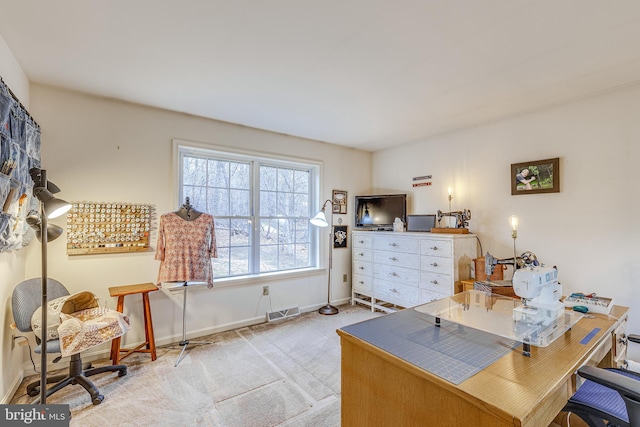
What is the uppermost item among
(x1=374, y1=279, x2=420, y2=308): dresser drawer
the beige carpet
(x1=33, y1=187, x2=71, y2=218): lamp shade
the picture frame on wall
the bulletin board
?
the picture frame on wall

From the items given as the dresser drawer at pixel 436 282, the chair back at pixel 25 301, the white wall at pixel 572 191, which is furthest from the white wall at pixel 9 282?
the white wall at pixel 572 191

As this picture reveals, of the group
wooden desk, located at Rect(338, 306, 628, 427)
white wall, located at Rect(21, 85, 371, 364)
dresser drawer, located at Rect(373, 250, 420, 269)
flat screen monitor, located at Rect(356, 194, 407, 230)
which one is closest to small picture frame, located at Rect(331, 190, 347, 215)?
flat screen monitor, located at Rect(356, 194, 407, 230)

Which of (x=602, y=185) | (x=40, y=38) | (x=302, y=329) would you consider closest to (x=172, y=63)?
(x=40, y=38)

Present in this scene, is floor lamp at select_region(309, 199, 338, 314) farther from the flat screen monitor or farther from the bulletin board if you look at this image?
the bulletin board

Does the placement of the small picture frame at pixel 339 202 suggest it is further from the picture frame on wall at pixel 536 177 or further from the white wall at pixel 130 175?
the picture frame on wall at pixel 536 177

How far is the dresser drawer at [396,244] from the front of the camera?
136 inches

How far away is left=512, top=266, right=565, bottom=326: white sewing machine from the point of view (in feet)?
4.61

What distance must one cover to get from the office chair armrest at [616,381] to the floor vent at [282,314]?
3.08 metres

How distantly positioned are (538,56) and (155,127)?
11.0ft

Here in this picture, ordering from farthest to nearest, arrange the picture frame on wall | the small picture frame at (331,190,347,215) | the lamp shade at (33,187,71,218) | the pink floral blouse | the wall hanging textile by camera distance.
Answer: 1. the small picture frame at (331,190,347,215)
2. the picture frame on wall
3. the pink floral blouse
4. the wall hanging textile
5. the lamp shade at (33,187,71,218)

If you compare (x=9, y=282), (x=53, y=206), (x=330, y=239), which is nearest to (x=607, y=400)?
(x=53, y=206)

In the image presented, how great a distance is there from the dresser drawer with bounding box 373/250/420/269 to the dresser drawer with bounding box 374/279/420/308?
10.4 inches

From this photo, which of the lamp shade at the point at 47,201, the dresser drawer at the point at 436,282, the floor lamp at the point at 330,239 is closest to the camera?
the lamp shade at the point at 47,201

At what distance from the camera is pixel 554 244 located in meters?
2.82
